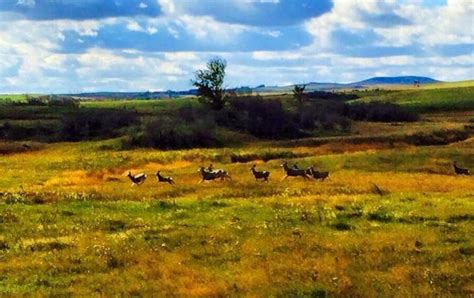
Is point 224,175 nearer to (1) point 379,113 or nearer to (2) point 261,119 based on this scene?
(2) point 261,119

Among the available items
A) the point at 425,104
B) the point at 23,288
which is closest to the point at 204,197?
the point at 23,288

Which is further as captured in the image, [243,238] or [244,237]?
[244,237]

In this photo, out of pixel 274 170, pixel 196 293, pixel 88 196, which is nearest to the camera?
pixel 196 293

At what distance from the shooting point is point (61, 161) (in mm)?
61281

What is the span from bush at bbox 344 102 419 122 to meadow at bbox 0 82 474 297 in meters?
83.4

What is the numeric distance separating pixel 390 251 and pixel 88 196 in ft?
59.6

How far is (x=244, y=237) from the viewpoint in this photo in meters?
23.9

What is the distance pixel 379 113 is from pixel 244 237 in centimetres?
11233

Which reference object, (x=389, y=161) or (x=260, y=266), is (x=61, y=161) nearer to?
(x=389, y=161)

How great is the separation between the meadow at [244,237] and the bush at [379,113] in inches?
3283

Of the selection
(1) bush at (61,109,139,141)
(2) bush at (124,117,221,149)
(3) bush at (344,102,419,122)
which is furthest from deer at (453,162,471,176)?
(3) bush at (344,102,419,122)

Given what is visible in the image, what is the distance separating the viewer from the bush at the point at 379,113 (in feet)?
422

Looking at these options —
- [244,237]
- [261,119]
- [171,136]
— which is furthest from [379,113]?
[244,237]

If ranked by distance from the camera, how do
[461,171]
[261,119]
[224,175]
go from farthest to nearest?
[261,119] < [461,171] < [224,175]
